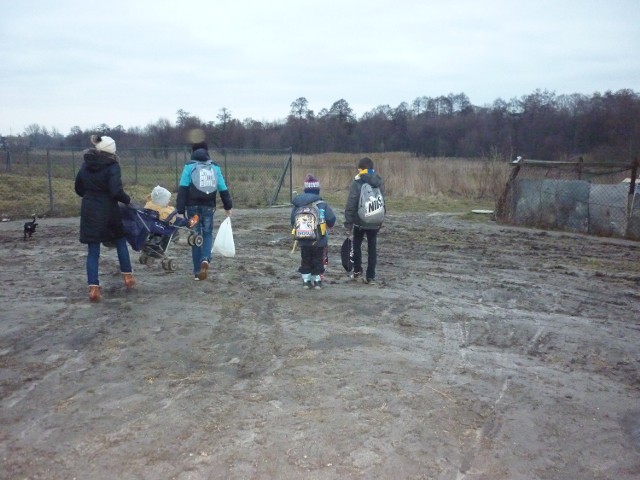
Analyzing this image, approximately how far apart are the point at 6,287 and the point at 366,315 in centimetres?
460

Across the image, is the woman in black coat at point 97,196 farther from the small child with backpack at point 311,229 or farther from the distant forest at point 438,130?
the distant forest at point 438,130

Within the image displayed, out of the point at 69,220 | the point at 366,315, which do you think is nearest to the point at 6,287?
the point at 366,315

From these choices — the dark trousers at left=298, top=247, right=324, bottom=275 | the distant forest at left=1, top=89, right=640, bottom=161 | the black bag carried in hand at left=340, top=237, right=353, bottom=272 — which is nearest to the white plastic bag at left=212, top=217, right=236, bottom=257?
the dark trousers at left=298, top=247, right=324, bottom=275

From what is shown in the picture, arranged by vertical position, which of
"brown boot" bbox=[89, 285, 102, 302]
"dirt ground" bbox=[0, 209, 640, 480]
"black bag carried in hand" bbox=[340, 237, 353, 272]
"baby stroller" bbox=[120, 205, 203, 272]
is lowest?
"dirt ground" bbox=[0, 209, 640, 480]

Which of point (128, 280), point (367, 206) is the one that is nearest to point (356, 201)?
point (367, 206)

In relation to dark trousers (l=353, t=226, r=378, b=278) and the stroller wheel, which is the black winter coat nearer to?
the stroller wheel

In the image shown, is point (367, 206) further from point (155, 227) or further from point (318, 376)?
point (318, 376)

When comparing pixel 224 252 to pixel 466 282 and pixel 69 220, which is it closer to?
pixel 466 282

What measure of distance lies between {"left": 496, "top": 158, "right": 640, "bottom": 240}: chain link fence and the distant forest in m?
25.4

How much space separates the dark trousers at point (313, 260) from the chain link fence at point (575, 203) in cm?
898

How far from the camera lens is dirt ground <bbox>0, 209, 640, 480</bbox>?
3514 mm

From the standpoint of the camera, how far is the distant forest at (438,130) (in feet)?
166

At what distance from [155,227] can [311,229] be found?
2.19 metres

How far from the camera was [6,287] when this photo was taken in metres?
7.61
